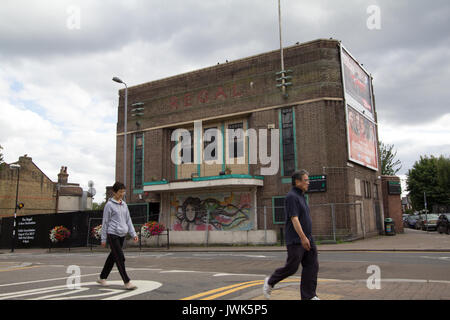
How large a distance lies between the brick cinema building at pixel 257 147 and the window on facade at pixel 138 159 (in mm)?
82

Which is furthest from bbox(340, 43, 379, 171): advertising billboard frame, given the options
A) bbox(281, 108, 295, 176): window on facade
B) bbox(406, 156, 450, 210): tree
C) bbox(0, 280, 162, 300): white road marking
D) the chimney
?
the chimney

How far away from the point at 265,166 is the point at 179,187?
580 cm

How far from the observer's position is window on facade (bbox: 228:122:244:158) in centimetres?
2647

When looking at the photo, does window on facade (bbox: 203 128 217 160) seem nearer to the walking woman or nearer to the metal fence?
the metal fence

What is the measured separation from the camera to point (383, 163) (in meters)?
48.1

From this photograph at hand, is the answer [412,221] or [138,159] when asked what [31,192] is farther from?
[412,221]

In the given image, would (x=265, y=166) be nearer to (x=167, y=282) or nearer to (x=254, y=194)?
(x=254, y=194)

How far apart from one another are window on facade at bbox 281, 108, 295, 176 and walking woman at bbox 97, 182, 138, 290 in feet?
59.9

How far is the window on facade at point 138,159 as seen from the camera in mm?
29984

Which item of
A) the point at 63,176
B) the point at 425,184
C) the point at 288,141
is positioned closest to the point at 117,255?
the point at 288,141

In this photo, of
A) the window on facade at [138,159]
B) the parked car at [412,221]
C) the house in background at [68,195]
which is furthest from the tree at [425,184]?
the house in background at [68,195]

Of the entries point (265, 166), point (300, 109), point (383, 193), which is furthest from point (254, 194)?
point (383, 193)

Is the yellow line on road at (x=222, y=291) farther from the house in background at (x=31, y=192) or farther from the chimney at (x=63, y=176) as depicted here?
the chimney at (x=63, y=176)

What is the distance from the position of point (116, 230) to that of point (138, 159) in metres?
24.5
